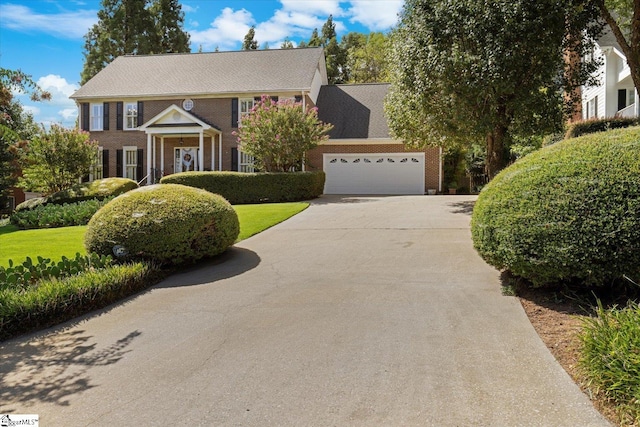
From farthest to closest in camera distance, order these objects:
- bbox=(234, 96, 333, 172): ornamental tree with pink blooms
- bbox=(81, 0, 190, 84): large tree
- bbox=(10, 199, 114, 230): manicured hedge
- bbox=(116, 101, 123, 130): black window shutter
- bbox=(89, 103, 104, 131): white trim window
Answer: bbox=(81, 0, 190, 84): large tree
bbox=(89, 103, 104, 131): white trim window
bbox=(116, 101, 123, 130): black window shutter
bbox=(234, 96, 333, 172): ornamental tree with pink blooms
bbox=(10, 199, 114, 230): manicured hedge

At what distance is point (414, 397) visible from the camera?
3.53 meters

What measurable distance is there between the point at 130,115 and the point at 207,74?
4913 mm

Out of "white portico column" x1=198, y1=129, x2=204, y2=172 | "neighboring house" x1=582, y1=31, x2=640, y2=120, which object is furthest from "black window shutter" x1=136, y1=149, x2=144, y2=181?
"neighboring house" x1=582, y1=31, x2=640, y2=120

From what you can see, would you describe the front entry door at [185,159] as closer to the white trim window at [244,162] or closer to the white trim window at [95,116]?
the white trim window at [244,162]

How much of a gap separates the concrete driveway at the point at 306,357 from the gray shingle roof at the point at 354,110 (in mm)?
17331

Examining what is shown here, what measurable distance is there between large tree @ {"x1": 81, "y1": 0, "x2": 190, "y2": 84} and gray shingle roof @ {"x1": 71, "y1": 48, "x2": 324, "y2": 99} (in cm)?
1270

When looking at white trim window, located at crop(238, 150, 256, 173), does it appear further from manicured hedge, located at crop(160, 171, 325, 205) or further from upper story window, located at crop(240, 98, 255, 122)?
manicured hedge, located at crop(160, 171, 325, 205)

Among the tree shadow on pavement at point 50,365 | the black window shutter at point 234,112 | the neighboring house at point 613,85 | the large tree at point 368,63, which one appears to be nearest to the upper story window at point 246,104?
the black window shutter at point 234,112

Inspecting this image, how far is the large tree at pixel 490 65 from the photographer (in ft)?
37.7

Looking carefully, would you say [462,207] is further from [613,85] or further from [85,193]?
[85,193]

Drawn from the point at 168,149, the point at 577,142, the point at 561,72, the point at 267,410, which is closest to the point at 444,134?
the point at 561,72

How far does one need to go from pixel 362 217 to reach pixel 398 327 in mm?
8087

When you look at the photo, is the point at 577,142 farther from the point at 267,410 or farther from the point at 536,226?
the point at 267,410

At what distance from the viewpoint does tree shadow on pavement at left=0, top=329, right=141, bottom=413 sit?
3828 mm
